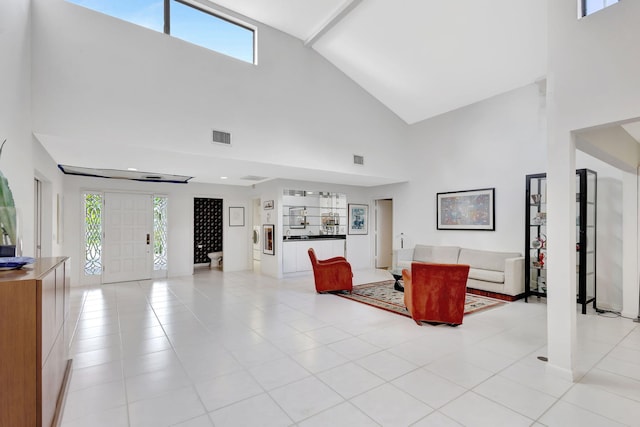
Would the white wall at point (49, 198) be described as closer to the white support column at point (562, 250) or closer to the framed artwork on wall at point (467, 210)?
the white support column at point (562, 250)

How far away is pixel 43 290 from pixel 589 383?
4066 mm

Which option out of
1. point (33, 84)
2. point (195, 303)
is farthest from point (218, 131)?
point (195, 303)

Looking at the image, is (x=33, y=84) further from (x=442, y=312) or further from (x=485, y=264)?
(x=485, y=264)

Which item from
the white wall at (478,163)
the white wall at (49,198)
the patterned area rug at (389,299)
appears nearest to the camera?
the white wall at (49,198)

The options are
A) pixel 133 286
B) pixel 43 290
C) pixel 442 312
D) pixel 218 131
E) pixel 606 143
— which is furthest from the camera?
pixel 133 286

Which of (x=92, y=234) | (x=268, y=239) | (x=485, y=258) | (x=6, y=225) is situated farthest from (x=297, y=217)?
(x=6, y=225)

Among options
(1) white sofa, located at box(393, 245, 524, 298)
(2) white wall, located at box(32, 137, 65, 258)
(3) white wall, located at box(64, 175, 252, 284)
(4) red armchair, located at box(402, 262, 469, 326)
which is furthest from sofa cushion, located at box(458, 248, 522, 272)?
(2) white wall, located at box(32, 137, 65, 258)

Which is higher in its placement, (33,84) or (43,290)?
(33,84)

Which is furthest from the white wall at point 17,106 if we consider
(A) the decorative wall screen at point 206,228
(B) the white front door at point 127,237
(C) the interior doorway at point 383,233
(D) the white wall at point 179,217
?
(C) the interior doorway at point 383,233

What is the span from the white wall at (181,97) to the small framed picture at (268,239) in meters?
2.36

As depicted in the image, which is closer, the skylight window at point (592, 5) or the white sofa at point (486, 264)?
the skylight window at point (592, 5)

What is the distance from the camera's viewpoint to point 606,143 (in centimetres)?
333

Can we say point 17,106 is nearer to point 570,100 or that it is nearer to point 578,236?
point 570,100

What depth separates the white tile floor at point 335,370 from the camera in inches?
88.5
